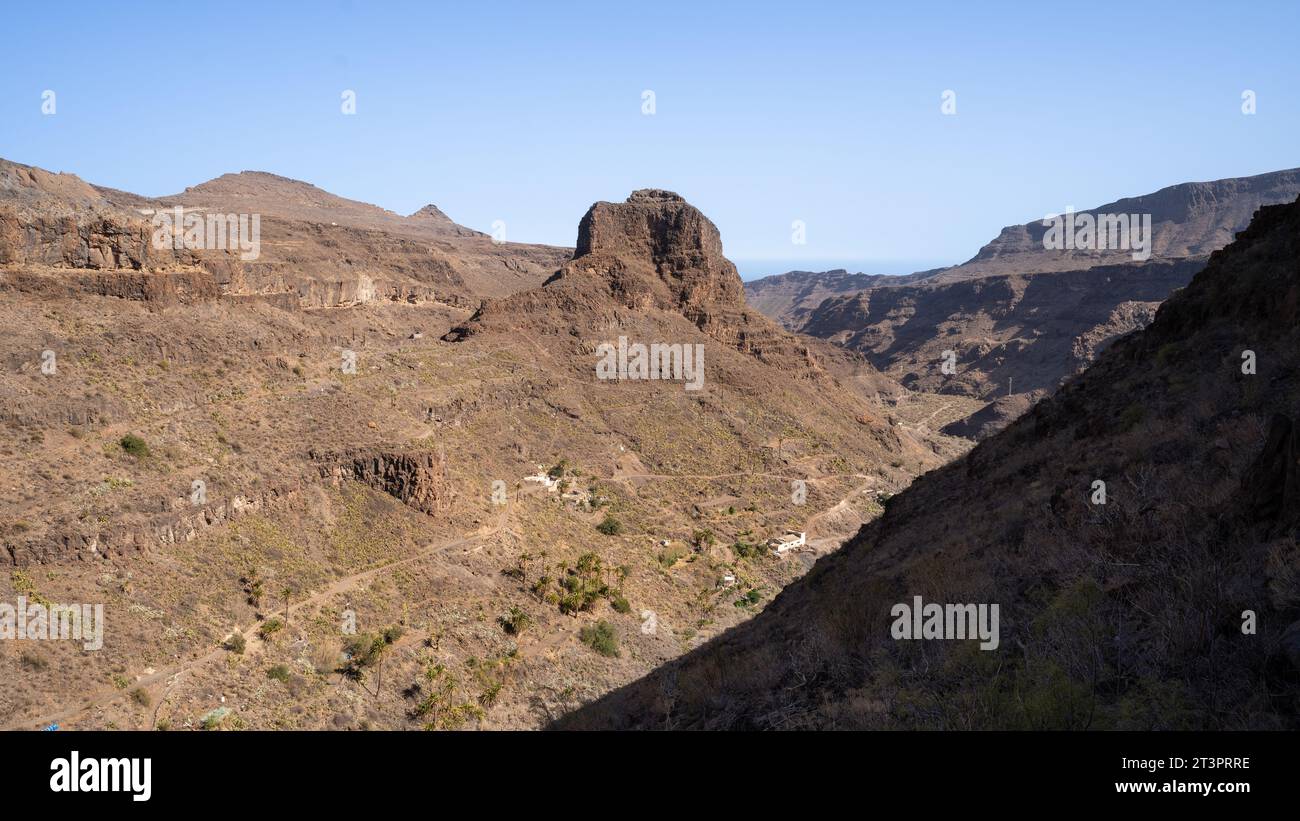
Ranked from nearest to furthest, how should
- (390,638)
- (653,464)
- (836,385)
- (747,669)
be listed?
(747,669) < (390,638) < (653,464) < (836,385)

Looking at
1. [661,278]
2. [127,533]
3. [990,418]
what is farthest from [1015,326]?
[127,533]

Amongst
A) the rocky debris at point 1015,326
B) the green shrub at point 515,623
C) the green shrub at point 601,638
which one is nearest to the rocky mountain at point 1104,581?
Result: the green shrub at point 601,638

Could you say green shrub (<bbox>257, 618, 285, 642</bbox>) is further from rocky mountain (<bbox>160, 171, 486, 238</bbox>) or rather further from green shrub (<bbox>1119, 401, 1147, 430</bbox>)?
rocky mountain (<bbox>160, 171, 486, 238</bbox>)

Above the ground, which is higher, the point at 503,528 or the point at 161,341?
the point at 161,341

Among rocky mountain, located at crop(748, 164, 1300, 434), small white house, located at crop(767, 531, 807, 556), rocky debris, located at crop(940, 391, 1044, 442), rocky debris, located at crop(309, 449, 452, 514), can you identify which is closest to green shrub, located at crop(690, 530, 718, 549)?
small white house, located at crop(767, 531, 807, 556)
